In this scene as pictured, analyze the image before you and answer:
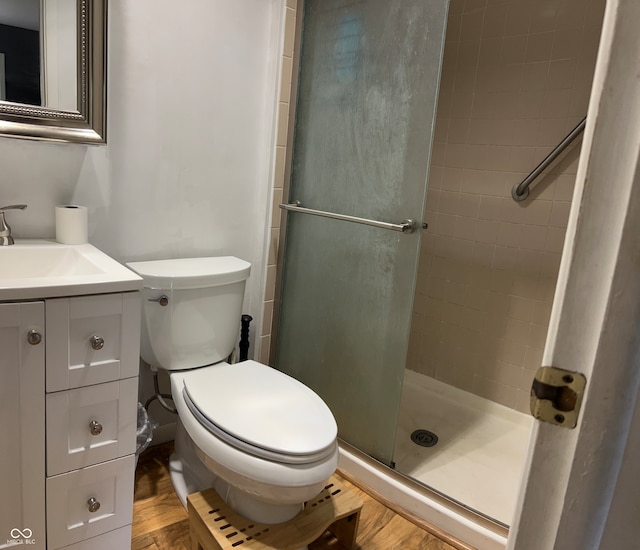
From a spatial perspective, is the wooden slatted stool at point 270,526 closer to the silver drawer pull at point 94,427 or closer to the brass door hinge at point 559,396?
the silver drawer pull at point 94,427

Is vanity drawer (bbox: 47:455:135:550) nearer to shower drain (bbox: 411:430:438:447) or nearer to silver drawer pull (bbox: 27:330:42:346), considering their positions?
silver drawer pull (bbox: 27:330:42:346)

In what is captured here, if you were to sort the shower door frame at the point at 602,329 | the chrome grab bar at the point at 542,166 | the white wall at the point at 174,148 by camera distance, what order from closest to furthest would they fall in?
the shower door frame at the point at 602,329, the white wall at the point at 174,148, the chrome grab bar at the point at 542,166

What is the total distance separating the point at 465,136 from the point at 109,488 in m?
1.95

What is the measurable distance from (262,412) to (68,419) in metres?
0.45

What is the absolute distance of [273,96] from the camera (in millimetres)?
1820

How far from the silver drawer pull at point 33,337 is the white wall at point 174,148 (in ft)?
1.71

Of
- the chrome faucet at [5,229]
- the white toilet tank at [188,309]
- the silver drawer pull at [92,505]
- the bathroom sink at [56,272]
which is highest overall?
the chrome faucet at [5,229]

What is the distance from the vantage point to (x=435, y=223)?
2.41 meters

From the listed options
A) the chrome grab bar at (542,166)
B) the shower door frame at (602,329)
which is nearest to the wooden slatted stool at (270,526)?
the shower door frame at (602,329)

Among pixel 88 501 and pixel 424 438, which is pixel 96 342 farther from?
pixel 424 438

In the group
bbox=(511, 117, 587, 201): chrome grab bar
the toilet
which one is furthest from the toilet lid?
bbox=(511, 117, 587, 201): chrome grab bar

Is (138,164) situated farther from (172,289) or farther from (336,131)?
(336,131)

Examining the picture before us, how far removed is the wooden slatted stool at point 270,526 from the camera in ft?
4.16

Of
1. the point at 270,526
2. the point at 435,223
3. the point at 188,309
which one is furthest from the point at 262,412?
the point at 435,223
